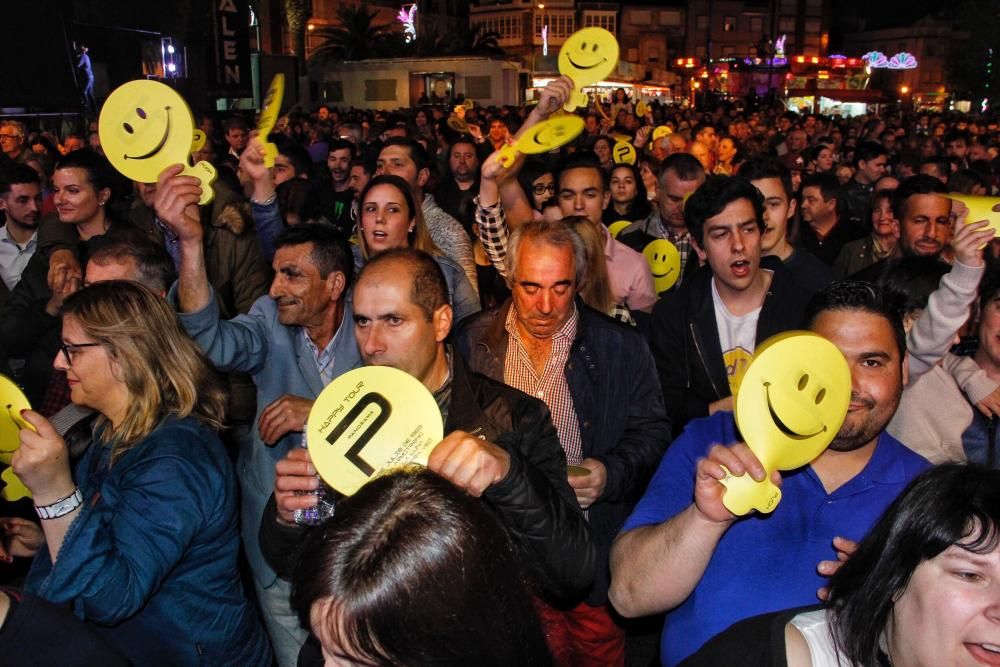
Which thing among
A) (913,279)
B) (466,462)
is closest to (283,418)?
(466,462)

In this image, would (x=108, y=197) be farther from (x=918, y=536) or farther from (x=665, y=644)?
(x=918, y=536)

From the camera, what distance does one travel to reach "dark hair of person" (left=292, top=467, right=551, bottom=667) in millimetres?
1354

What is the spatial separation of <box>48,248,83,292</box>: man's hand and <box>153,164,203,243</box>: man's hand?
50.8 inches

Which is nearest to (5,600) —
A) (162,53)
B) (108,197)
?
(108,197)

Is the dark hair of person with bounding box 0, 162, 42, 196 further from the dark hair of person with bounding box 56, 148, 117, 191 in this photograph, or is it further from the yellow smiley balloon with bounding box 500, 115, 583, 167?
the yellow smiley balloon with bounding box 500, 115, 583, 167

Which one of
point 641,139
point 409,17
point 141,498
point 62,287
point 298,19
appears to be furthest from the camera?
point 409,17

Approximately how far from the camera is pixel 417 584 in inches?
53.7

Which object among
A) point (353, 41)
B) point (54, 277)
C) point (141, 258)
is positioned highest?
point (353, 41)

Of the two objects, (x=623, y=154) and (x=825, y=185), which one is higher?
(x=623, y=154)

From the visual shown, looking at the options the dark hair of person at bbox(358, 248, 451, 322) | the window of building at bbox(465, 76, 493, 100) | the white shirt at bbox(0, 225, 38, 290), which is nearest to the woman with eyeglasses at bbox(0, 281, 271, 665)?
the dark hair of person at bbox(358, 248, 451, 322)

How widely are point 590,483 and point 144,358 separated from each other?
1552mm

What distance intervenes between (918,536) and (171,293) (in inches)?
105

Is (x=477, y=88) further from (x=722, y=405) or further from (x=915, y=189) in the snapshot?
(x=722, y=405)

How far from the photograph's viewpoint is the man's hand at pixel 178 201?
3.06 metres
